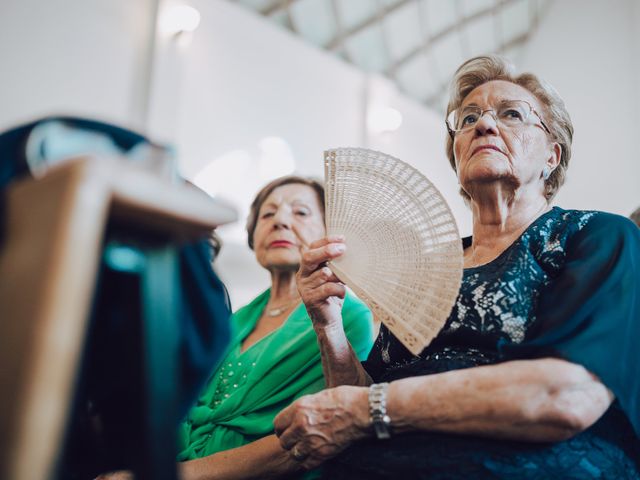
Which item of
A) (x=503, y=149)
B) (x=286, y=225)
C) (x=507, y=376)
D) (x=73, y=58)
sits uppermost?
(x=73, y=58)

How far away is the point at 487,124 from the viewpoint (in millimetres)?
1535

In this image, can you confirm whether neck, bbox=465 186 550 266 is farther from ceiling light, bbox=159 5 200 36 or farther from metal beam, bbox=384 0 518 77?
metal beam, bbox=384 0 518 77

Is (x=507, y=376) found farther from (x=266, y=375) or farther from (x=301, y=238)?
(x=301, y=238)

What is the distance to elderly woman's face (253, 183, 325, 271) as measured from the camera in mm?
2100

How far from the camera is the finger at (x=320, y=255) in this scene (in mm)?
1253

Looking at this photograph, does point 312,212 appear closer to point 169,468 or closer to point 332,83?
point 169,468

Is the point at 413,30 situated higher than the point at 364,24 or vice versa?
the point at 413,30

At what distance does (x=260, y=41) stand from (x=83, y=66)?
5.44ft

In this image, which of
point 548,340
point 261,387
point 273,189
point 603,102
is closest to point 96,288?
point 548,340

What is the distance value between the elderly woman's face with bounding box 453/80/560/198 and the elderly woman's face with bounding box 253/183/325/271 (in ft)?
2.37

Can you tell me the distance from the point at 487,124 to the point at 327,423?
0.93 metres

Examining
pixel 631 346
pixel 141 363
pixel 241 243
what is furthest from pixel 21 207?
pixel 241 243

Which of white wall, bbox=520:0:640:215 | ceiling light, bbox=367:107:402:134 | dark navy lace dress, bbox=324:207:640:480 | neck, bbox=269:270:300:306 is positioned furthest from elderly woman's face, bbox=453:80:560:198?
ceiling light, bbox=367:107:402:134

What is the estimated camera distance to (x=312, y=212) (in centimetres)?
219
